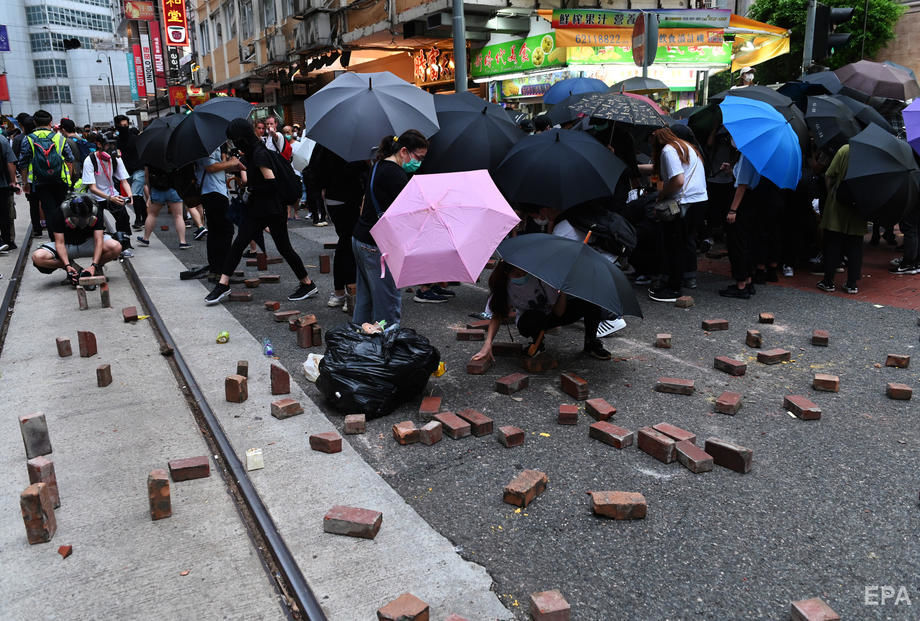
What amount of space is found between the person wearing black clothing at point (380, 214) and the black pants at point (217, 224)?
3287mm

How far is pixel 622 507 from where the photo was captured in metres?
3.17

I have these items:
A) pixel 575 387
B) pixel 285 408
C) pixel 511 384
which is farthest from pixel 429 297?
pixel 285 408

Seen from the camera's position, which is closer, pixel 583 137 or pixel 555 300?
pixel 555 300

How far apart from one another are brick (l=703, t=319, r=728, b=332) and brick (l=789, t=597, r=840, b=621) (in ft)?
12.6

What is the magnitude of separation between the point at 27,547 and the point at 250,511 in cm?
96

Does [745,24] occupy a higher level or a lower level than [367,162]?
higher

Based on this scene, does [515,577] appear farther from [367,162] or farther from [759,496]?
[367,162]

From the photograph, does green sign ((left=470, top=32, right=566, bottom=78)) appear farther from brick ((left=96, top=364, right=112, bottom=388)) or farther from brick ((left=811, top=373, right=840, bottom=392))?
brick ((left=96, top=364, right=112, bottom=388))

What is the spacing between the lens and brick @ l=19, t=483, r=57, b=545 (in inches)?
119

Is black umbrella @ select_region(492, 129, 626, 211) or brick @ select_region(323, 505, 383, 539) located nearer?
brick @ select_region(323, 505, 383, 539)

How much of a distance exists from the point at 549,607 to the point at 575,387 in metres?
2.26

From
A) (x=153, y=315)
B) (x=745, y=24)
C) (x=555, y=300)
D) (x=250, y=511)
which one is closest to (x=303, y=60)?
(x=745, y=24)

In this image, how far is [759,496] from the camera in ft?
11.1

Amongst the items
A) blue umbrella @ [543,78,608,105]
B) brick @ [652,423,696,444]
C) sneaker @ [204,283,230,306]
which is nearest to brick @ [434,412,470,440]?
brick @ [652,423,696,444]
